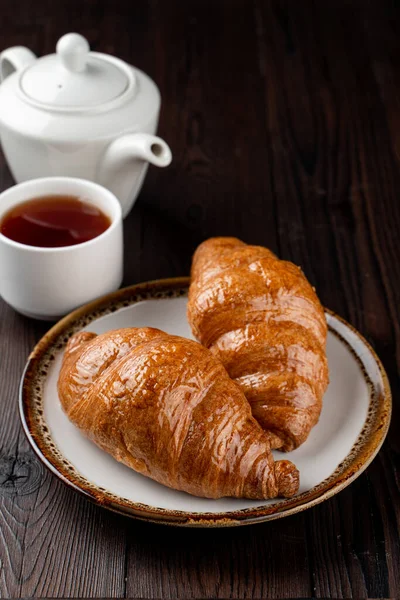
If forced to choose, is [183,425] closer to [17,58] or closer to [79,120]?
[79,120]

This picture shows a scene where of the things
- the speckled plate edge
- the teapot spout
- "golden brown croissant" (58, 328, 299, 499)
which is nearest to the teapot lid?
the teapot spout

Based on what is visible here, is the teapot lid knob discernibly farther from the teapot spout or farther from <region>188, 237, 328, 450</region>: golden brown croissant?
<region>188, 237, 328, 450</region>: golden brown croissant

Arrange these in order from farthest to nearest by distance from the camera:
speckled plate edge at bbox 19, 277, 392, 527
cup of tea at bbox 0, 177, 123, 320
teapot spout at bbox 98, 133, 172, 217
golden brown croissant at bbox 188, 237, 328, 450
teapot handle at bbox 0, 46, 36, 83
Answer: teapot handle at bbox 0, 46, 36, 83 < teapot spout at bbox 98, 133, 172, 217 < cup of tea at bbox 0, 177, 123, 320 < golden brown croissant at bbox 188, 237, 328, 450 < speckled plate edge at bbox 19, 277, 392, 527

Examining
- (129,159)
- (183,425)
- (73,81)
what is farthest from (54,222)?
(183,425)

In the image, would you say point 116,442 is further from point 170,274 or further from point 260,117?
point 260,117

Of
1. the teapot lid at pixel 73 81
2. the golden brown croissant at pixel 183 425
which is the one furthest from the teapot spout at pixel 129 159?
the golden brown croissant at pixel 183 425

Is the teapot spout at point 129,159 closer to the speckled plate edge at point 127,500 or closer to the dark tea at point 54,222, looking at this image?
the dark tea at point 54,222
